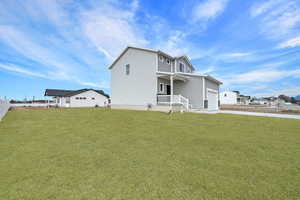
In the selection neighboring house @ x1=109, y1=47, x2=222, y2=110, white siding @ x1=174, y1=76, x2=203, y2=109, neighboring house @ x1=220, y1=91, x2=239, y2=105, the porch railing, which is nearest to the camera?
the porch railing

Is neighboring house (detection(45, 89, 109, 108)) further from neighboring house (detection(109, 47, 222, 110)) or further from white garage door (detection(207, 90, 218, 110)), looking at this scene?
white garage door (detection(207, 90, 218, 110))

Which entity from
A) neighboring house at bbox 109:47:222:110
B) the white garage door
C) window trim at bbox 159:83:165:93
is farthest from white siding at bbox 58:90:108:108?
the white garage door

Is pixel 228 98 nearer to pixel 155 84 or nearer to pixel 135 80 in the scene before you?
pixel 155 84

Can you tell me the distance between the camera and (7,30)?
10680 millimetres

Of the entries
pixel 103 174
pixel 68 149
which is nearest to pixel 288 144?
pixel 103 174

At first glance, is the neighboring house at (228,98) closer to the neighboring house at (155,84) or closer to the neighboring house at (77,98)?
the neighboring house at (155,84)

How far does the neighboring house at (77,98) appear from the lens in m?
28.8

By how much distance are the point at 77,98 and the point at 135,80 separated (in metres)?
20.6

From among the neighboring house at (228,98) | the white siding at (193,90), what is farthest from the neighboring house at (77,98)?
the neighboring house at (228,98)

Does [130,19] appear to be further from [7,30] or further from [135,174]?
[135,174]

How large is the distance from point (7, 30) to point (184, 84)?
15.9m

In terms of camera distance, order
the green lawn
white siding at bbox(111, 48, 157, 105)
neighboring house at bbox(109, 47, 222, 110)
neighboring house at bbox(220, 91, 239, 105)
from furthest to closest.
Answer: neighboring house at bbox(220, 91, 239, 105), white siding at bbox(111, 48, 157, 105), neighboring house at bbox(109, 47, 222, 110), the green lawn

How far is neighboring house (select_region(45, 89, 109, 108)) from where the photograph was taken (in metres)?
28.8

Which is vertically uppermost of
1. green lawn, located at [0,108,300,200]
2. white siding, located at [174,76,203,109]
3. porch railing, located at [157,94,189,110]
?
white siding, located at [174,76,203,109]
